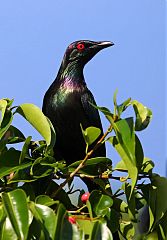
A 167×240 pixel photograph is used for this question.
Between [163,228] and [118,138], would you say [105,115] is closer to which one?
[118,138]

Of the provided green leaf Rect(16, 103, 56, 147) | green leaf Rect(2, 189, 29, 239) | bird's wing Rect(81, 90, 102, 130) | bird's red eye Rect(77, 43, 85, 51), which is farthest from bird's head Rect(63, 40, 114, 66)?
green leaf Rect(2, 189, 29, 239)

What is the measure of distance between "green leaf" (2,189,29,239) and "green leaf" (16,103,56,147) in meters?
0.29

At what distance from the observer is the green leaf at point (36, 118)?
157 cm

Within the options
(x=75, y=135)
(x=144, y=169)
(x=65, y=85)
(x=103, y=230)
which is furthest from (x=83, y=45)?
(x=103, y=230)

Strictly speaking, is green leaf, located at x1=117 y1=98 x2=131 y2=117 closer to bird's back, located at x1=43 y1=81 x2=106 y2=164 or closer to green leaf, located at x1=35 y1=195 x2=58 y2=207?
green leaf, located at x1=35 y1=195 x2=58 y2=207

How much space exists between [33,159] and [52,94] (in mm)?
1436

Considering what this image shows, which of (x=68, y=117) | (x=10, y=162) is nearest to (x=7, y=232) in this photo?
(x=10, y=162)

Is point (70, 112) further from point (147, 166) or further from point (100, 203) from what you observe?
point (100, 203)

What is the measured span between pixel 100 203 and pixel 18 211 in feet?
1.03

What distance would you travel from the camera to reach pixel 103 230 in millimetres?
1272

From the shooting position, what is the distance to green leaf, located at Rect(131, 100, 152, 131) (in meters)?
1.54

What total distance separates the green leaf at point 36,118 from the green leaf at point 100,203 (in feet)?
0.63

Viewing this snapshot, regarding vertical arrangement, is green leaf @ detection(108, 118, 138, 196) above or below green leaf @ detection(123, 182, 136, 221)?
above

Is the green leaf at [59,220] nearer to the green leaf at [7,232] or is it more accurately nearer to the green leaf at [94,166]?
the green leaf at [7,232]
